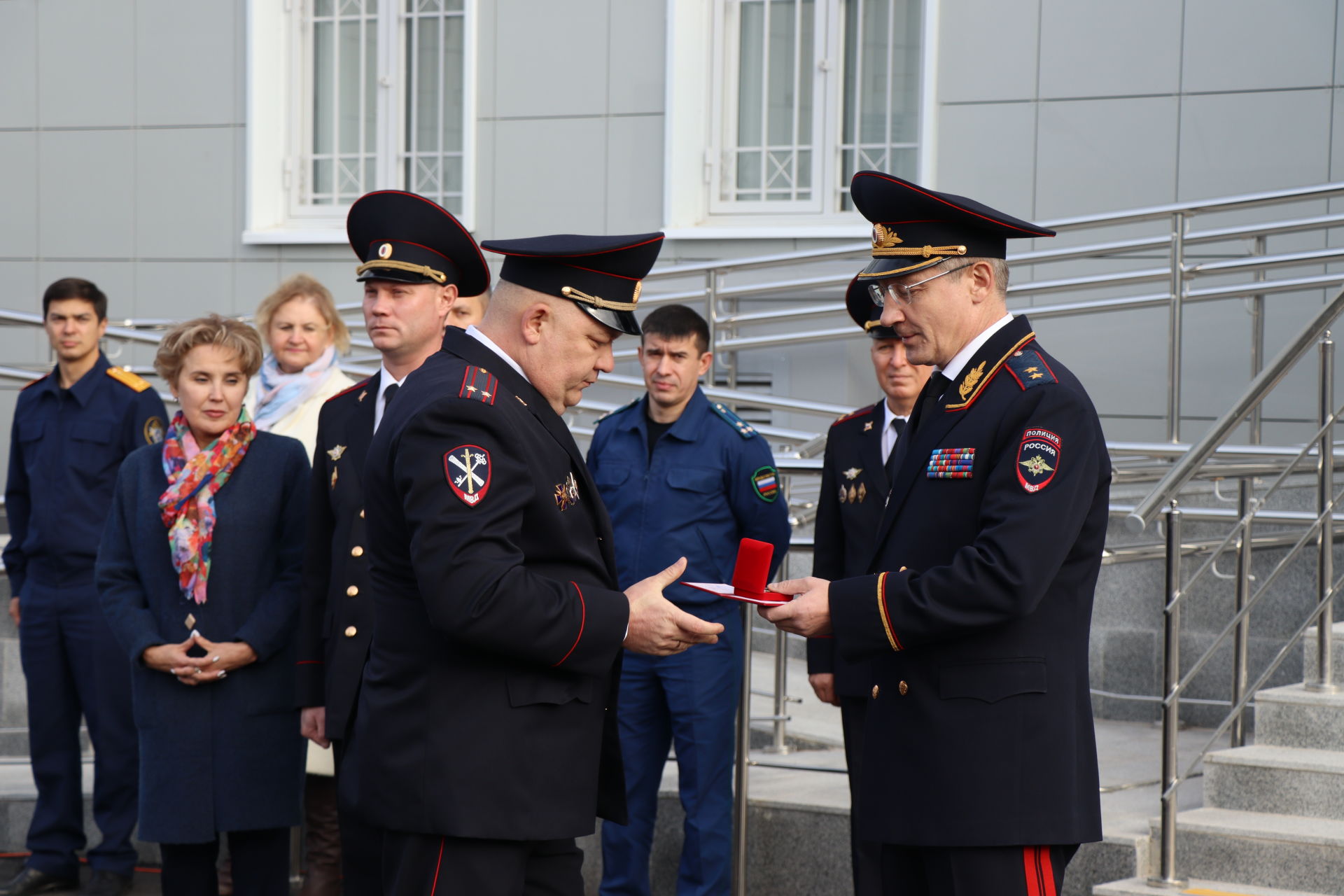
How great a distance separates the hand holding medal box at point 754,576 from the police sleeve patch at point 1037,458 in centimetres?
51

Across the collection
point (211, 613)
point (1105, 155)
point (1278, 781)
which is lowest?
point (1278, 781)

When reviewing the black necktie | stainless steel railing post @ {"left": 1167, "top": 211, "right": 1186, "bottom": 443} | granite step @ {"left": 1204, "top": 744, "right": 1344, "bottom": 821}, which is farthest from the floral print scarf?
stainless steel railing post @ {"left": 1167, "top": 211, "right": 1186, "bottom": 443}

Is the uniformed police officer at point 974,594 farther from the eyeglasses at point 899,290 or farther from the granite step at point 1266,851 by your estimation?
the granite step at point 1266,851

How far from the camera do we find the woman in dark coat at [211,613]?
12.3 ft

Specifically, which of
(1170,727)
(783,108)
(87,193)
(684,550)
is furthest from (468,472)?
(87,193)

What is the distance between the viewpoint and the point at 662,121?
→ 815cm

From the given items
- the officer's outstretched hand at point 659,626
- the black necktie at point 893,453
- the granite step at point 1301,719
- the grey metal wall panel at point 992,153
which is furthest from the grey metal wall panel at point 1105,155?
the officer's outstretched hand at point 659,626

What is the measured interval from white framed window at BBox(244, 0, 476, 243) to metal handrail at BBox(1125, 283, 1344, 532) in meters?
5.49

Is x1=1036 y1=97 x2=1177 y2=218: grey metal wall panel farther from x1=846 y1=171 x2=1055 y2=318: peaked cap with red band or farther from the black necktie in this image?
x1=846 y1=171 x2=1055 y2=318: peaked cap with red band

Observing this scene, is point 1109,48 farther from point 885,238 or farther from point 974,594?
point 974,594

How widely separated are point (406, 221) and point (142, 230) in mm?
6203

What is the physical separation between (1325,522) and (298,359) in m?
3.10

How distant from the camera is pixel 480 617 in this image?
2.35m

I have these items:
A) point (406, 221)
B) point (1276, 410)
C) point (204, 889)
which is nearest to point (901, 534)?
point (406, 221)
